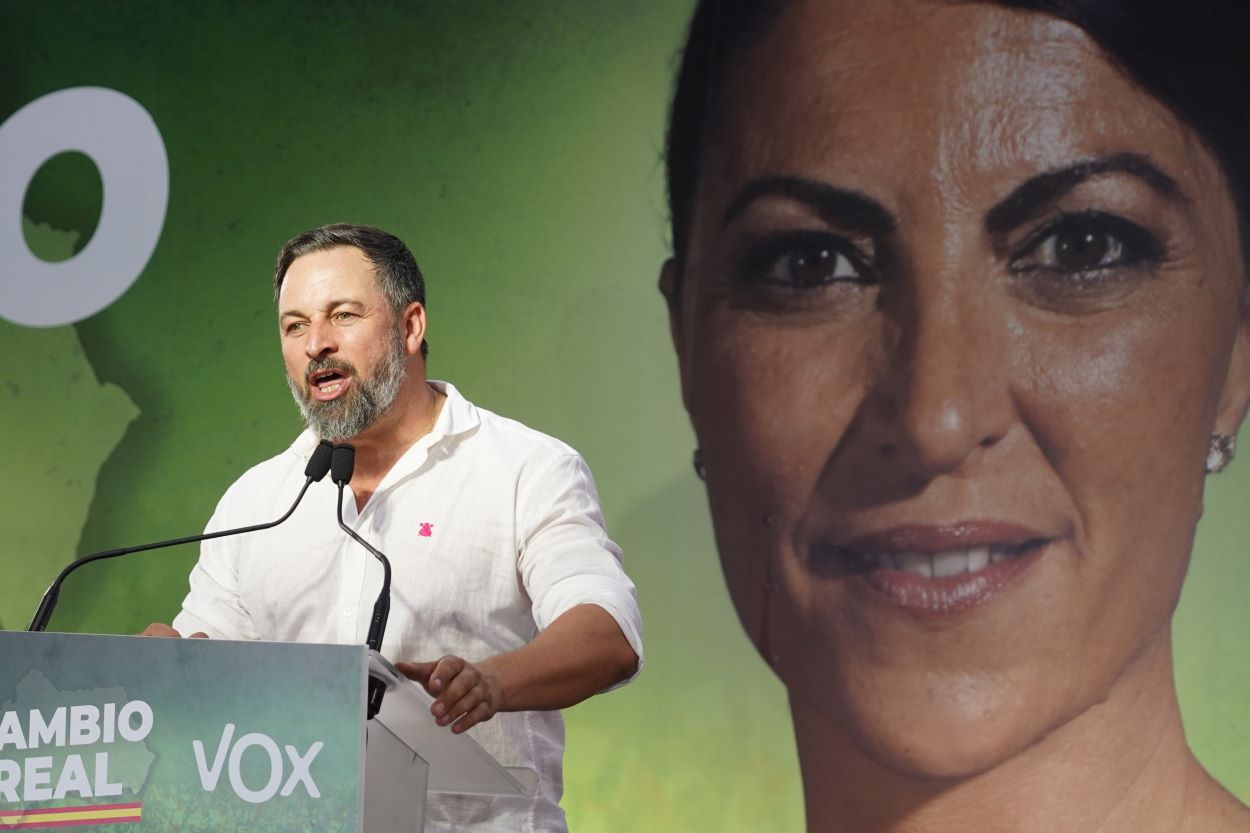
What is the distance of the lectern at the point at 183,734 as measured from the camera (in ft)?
4.92

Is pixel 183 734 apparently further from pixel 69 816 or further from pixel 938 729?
pixel 938 729

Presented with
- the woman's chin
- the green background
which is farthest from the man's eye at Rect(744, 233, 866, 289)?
the woman's chin

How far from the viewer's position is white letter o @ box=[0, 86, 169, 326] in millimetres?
3709

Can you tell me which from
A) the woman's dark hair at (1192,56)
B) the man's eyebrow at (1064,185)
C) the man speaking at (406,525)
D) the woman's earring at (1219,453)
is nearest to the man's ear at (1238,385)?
the woman's earring at (1219,453)

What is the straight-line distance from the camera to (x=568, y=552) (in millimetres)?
2180

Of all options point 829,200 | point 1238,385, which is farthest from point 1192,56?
point 829,200

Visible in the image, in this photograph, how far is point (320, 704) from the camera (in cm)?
151

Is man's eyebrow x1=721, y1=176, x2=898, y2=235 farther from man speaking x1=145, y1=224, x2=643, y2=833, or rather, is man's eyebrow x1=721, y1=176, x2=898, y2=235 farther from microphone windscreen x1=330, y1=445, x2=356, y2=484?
microphone windscreen x1=330, y1=445, x2=356, y2=484

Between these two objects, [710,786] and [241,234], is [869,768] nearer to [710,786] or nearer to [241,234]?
[710,786]

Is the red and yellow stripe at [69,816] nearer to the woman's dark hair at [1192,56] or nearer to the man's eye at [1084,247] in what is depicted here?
the man's eye at [1084,247]

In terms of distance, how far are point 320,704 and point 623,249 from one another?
182 centimetres

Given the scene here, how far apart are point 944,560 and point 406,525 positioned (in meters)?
1.13

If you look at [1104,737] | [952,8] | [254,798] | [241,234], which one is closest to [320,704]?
[254,798]

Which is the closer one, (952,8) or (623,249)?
(952,8)
